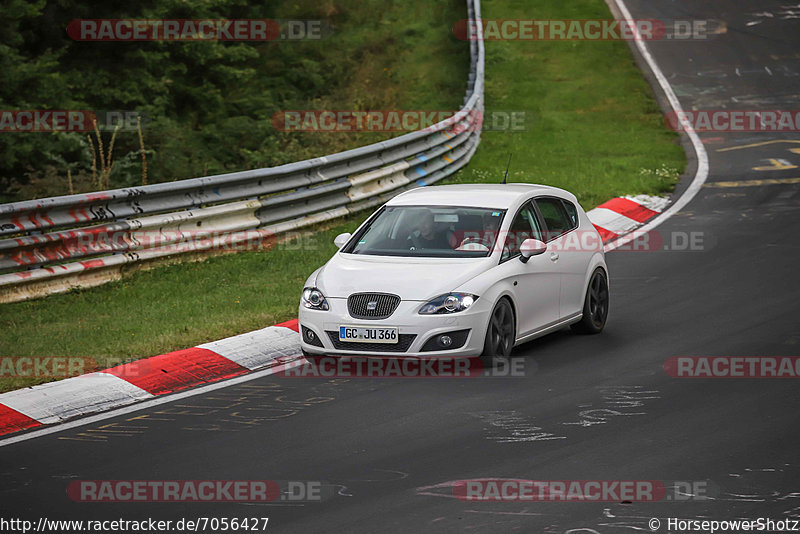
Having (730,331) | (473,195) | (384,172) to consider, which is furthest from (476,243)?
(384,172)

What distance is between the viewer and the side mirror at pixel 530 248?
1055cm

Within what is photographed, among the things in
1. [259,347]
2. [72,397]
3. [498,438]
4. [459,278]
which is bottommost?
[498,438]

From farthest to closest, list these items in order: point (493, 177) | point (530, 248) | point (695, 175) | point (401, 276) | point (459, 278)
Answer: point (695, 175), point (493, 177), point (530, 248), point (401, 276), point (459, 278)

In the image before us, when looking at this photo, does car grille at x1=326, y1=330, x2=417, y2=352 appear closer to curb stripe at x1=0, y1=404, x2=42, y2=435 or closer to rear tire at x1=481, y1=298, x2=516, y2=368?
rear tire at x1=481, y1=298, x2=516, y2=368

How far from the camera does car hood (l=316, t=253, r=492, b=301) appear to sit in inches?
392

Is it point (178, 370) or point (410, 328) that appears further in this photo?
point (178, 370)

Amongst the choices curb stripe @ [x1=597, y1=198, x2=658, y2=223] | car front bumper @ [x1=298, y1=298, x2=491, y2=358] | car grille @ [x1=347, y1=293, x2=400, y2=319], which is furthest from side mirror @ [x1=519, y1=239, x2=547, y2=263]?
curb stripe @ [x1=597, y1=198, x2=658, y2=223]

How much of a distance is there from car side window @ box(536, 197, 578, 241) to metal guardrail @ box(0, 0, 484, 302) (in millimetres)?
4880

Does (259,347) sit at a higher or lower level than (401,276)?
lower

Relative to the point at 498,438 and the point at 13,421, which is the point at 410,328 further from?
the point at 13,421

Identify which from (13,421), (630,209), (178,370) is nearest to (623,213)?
(630,209)

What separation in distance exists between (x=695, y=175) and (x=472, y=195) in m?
11.0

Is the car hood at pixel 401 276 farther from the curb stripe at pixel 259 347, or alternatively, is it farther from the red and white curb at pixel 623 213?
the red and white curb at pixel 623 213

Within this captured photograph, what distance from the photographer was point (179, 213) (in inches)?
565
